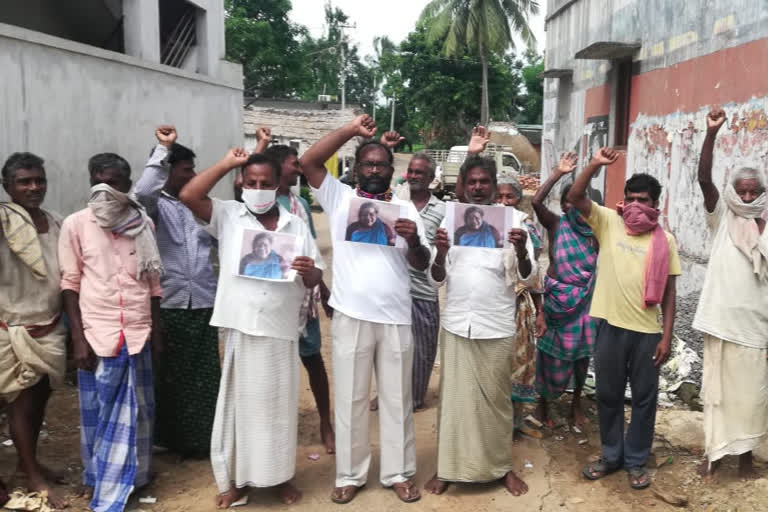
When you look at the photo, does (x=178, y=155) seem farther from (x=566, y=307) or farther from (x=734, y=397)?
(x=734, y=397)

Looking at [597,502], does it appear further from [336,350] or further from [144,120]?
[144,120]

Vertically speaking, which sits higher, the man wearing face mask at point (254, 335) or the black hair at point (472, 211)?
the black hair at point (472, 211)

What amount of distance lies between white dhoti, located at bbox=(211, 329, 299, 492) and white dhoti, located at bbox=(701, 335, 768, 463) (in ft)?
7.50

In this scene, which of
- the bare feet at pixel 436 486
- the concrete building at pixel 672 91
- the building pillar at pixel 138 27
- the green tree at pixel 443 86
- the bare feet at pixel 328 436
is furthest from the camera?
the green tree at pixel 443 86

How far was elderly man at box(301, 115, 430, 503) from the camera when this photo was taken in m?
3.42

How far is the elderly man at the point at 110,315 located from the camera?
341 centimetres

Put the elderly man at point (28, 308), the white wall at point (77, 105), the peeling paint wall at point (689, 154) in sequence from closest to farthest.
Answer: the elderly man at point (28, 308) → the white wall at point (77, 105) → the peeling paint wall at point (689, 154)

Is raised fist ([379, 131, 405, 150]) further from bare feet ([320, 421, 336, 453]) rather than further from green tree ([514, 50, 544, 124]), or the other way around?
green tree ([514, 50, 544, 124])

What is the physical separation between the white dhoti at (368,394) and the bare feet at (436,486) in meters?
0.15

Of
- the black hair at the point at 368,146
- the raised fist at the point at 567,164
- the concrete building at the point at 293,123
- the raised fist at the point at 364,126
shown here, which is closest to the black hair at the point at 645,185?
the raised fist at the point at 567,164

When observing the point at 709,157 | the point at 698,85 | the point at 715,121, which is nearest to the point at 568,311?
the point at 709,157

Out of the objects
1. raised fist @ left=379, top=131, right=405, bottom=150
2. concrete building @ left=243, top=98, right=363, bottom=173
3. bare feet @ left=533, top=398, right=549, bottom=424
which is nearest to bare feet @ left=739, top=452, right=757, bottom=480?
bare feet @ left=533, top=398, right=549, bottom=424

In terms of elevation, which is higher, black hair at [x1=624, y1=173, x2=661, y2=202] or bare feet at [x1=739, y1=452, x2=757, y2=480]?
black hair at [x1=624, y1=173, x2=661, y2=202]

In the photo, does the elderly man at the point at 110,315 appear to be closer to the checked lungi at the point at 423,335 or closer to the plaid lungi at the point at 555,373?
the checked lungi at the point at 423,335
